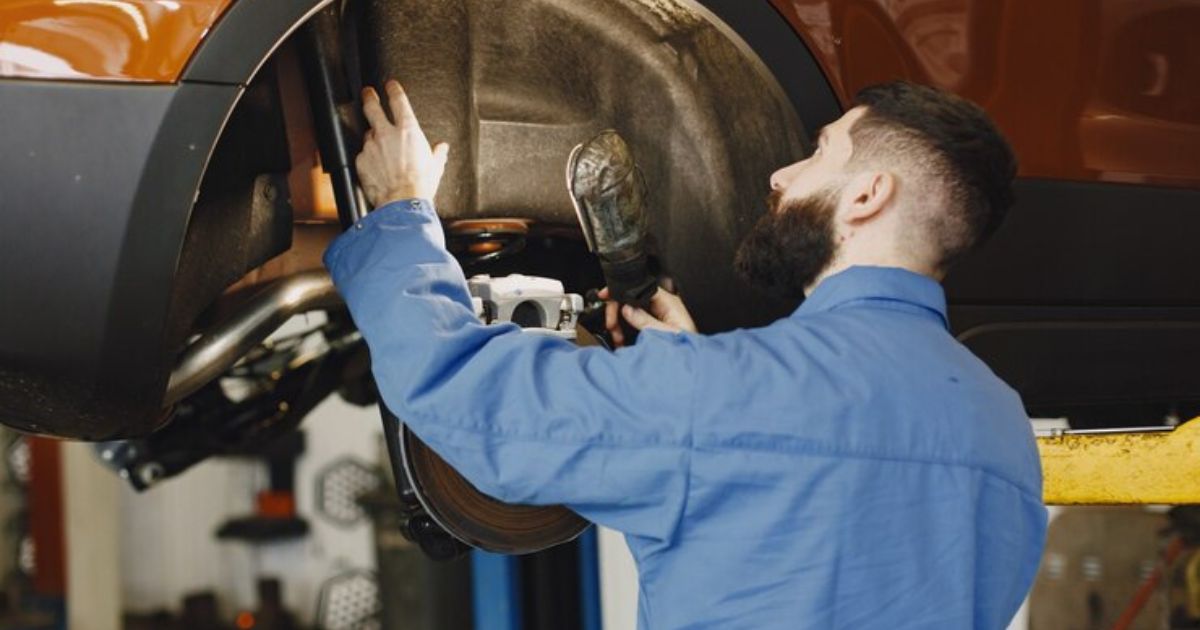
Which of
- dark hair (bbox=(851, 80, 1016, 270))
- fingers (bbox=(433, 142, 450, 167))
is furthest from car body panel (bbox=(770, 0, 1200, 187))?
fingers (bbox=(433, 142, 450, 167))

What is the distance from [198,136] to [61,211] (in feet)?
0.40

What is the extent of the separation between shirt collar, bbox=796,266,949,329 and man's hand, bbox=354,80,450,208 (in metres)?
0.39

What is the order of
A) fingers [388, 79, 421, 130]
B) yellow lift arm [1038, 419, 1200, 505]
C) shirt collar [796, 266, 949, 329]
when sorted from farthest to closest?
yellow lift arm [1038, 419, 1200, 505] < fingers [388, 79, 421, 130] < shirt collar [796, 266, 949, 329]

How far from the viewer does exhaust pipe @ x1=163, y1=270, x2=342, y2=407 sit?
53.9 inches

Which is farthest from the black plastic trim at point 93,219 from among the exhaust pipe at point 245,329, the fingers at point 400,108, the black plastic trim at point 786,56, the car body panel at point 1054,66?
the car body panel at point 1054,66

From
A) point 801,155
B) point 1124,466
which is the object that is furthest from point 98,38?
point 1124,466

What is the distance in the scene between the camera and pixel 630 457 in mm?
1170

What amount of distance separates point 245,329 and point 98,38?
1.31 feet

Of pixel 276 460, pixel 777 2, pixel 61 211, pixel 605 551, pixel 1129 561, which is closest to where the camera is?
pixel 61 211

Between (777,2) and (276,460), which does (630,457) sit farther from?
(276,460)

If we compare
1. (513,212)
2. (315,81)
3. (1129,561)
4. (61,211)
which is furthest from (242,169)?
(1129,561)

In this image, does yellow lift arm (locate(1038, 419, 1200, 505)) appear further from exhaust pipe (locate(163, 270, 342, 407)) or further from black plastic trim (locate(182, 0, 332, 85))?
black plastic trim (locate(182, 0, 332, 85))

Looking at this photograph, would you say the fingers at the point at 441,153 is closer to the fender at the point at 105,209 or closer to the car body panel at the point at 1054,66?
the fender at the point at 105,209

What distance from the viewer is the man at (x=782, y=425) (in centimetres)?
117
